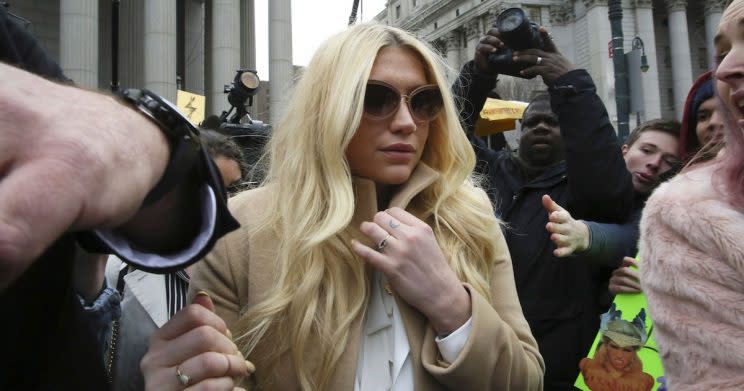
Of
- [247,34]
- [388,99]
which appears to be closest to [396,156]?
[388,99]

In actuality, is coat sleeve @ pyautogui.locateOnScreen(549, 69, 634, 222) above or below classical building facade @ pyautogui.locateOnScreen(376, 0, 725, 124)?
below

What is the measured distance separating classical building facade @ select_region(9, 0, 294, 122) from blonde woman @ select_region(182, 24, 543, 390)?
73.4 ft

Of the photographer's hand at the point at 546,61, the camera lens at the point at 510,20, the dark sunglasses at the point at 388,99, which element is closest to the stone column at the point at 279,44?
the camera lens at the point at 510,20

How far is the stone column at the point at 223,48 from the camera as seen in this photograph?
2580 cm

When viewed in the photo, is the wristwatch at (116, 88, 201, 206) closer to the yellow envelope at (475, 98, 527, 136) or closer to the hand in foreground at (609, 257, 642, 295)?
the hand in foreground at (609, 257, 642, 295)

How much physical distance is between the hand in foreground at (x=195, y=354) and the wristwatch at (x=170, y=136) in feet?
1.64

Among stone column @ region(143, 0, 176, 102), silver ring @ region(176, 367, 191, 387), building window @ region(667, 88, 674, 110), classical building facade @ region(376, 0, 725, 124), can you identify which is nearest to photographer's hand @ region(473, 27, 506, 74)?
silver ring @ region(176, 367, 191, 387)

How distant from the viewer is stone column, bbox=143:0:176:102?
931 inches

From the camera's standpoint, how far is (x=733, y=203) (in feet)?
5.53

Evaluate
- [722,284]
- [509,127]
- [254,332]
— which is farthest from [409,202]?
[509,127]

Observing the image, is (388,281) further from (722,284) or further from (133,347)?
(722,284)

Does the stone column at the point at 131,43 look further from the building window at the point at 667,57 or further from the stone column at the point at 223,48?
the building window at the point at 667,57

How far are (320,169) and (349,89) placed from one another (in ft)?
1.00

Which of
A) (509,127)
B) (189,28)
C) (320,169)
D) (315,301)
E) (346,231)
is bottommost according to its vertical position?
(315,301)
